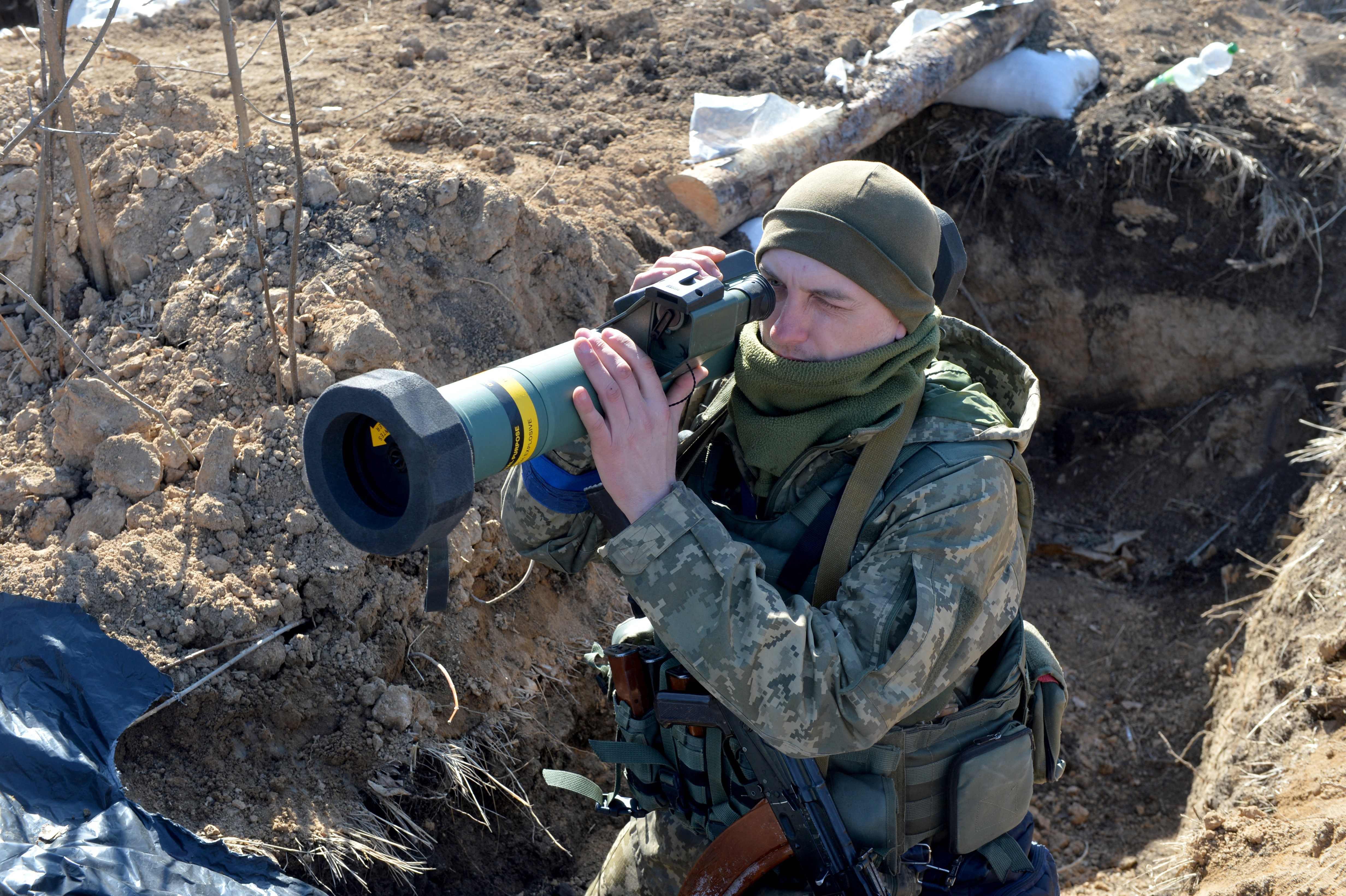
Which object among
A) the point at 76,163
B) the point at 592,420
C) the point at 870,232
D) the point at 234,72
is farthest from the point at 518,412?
the point at 76,163

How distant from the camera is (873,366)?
1.89m

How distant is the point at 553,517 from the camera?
217cm

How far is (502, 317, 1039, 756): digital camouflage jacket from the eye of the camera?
1662mm

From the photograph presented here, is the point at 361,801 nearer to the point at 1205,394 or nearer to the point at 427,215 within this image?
the point at 427,215

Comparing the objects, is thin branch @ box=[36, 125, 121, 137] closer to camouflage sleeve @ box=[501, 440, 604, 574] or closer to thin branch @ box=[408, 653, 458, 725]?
camouflage sleeve @ box=[501, 440, 604, 574]

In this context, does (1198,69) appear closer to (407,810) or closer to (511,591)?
(511,591)

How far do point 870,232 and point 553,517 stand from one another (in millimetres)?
859

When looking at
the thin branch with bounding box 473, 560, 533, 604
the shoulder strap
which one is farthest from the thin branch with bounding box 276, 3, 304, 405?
the shoulder strap

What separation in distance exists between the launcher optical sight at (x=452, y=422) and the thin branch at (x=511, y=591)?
58.5 inches

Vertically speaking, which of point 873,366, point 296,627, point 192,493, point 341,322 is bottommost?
point 296,627

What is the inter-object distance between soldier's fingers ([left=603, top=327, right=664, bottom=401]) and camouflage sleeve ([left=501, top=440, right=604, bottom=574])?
36 cm

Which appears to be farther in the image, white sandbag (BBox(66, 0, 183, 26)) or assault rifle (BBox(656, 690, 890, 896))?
white sandbag (BBox(66, 0, 183, 26))

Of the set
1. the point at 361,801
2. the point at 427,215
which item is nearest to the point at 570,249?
the point at 427,215

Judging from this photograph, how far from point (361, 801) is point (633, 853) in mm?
793
